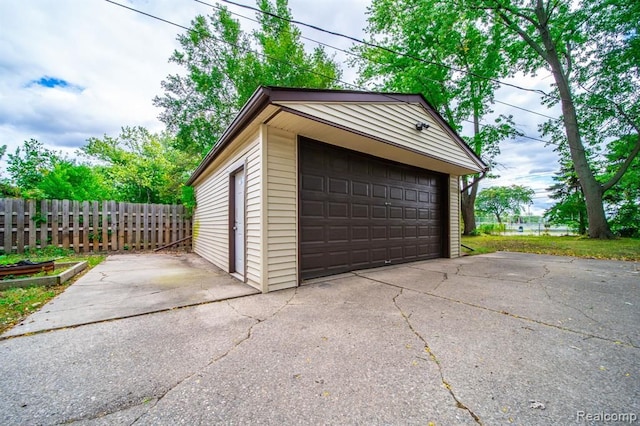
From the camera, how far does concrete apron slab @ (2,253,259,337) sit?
2.63m

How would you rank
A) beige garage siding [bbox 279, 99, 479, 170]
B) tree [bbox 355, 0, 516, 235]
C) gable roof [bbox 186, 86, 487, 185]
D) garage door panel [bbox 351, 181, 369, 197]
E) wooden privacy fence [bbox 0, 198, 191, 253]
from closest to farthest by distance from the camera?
gable roof [bbox 186, 86, 487, 185]
beige garage siding [bbox 279, 99, 479, 170]
garage door panel [bbox 351, 181, 369, 197]
wooden privacy fence [bbox 0, 198, 191, 253]
tree [bbox 355, 0, 516, 235]

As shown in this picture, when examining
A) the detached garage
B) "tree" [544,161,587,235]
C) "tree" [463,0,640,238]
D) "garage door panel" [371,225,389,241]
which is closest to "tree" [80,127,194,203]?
the detached garage

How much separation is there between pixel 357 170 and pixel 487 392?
417 cm

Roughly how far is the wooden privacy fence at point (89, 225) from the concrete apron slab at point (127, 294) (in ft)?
11.6

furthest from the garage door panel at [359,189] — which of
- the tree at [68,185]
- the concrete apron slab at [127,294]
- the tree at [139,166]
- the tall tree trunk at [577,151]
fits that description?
the tall tree trunk at [577,151]

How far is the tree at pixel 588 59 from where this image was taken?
9578 millimetres

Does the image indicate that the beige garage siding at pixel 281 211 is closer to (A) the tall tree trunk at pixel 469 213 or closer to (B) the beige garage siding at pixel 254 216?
(B) the beige garage siding at pixel 254 216

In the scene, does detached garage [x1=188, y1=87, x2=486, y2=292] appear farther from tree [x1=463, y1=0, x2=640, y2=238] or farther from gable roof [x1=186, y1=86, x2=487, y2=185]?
tree [x1=463, y1=0, x2=640, y2=238]

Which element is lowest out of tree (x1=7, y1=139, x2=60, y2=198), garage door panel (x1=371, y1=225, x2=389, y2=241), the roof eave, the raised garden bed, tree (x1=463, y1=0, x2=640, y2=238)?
the raised garden bed

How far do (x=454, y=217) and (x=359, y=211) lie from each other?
3.92 meters

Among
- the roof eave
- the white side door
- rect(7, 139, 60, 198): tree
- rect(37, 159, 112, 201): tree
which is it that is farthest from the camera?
rect(7, 139, 60, 198): tree

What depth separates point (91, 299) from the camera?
10.7 feet

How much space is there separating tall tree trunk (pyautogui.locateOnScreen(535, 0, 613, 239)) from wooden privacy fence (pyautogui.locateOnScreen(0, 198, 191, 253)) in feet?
54.2

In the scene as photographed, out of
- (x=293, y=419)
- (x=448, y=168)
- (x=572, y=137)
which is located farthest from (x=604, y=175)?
(x=293, y=419)
